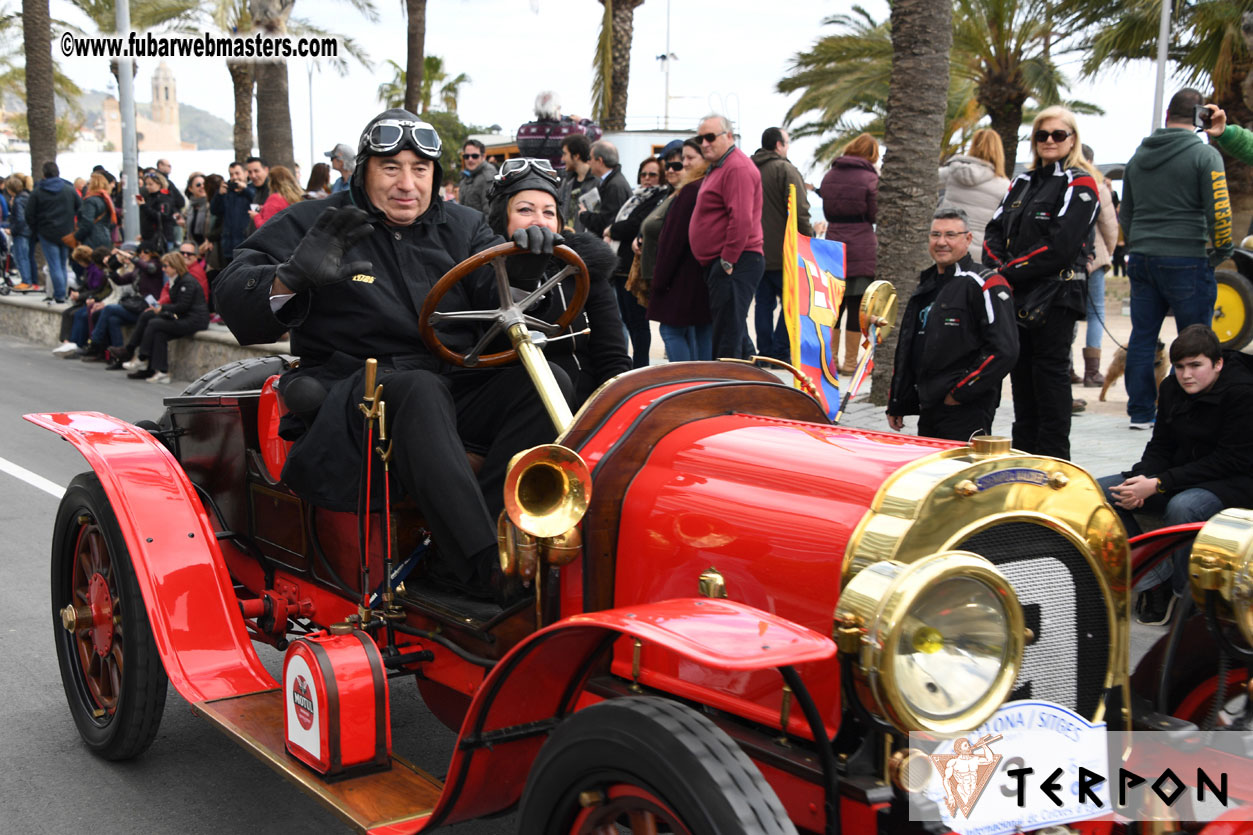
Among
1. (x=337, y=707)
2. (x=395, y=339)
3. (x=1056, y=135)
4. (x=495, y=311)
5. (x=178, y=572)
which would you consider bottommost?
(x=337, y=707)

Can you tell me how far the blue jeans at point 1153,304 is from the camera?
268 inches

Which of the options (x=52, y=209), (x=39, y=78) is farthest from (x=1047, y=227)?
(x=39, y=78)

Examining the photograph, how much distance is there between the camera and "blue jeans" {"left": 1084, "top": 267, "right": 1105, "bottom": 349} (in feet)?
29.4

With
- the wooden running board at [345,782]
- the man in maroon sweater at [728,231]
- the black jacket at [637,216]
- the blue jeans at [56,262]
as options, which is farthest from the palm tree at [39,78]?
the wooden running board at [345,782]

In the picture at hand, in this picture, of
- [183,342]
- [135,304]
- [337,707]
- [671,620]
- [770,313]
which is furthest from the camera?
[135,304]

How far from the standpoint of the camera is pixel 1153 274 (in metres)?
6.92

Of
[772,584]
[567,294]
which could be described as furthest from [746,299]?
[772,584]

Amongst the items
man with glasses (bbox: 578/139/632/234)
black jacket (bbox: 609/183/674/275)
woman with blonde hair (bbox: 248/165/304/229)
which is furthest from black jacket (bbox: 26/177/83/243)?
black jacket (bbox: 609/183/674/275)

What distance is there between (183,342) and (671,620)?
10.7m

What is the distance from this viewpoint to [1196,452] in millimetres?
4734

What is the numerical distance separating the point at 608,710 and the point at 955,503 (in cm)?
76

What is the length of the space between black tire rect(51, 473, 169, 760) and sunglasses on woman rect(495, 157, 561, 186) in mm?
1622

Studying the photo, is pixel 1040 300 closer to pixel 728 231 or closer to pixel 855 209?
pixel 728 231

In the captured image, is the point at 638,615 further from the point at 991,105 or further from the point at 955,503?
the point at 991,105
